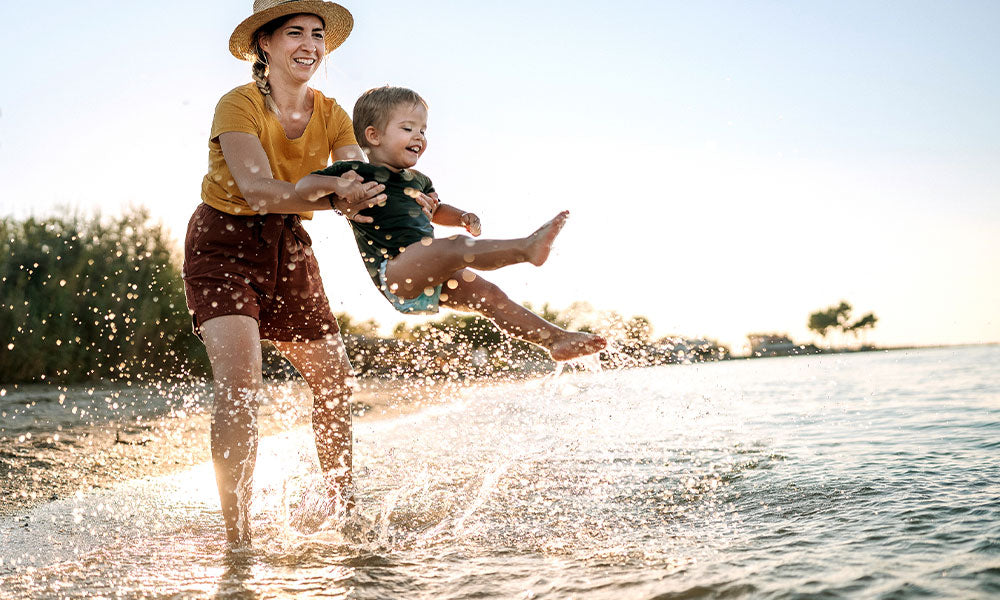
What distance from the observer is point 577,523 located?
3129 mm

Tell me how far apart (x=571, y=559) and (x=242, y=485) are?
1257 mm

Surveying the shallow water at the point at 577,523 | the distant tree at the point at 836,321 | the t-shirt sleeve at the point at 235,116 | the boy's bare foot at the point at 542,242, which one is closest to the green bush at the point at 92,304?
the shallow water at the point at 577,523

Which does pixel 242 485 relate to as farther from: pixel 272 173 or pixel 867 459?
pixel 867 459

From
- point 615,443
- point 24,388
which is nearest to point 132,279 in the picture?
point 24,388

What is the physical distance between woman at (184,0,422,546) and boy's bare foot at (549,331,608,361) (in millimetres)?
839

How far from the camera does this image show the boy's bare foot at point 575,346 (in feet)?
11.0

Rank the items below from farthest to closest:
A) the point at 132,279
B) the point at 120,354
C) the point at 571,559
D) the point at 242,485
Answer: the point at 132,279, the point at 120,354, the point at 242,485, the point at 571,559

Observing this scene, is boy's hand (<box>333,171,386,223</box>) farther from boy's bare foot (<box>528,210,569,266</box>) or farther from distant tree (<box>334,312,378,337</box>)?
distant tree (<box>334,312,378,337</box>)

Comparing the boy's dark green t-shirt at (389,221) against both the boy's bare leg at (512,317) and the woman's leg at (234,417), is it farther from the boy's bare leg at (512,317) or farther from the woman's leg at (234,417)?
the woman's leg at (234,417)

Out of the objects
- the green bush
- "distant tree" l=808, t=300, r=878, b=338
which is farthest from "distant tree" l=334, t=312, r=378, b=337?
"distant tree" l=808, t=300, r=878, b=338

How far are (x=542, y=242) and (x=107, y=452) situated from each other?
417 cm

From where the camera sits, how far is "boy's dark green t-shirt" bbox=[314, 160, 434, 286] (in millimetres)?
3133

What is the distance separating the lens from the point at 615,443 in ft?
17.2

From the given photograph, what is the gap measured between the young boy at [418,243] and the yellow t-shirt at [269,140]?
114 millimetres
